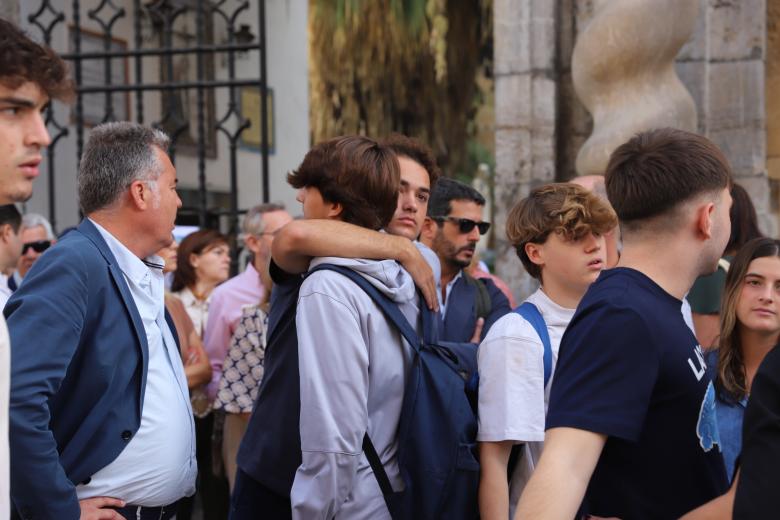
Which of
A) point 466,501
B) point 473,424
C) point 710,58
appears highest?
point 710,58

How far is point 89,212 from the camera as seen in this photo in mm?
2781

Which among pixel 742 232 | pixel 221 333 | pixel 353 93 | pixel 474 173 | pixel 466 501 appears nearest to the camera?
pixel 466 501

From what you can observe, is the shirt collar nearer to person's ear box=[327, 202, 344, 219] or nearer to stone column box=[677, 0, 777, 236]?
person's ear box=[327, 202, 344, 219]

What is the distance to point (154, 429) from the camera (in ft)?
8.59

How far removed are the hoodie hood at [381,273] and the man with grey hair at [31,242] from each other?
148 inches

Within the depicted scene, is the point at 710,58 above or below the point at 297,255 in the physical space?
above

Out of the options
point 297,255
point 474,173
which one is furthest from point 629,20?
point 474,173

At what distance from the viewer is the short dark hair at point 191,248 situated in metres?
5.66

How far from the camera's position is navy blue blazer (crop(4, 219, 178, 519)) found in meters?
2.24

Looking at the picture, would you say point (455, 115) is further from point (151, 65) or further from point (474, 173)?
point (151, 65)

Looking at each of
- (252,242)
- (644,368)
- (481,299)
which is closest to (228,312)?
(252,242)

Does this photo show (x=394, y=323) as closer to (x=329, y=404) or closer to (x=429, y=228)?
(x=329, y=404)

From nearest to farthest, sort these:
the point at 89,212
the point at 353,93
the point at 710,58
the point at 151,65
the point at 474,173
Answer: the point at 89,212, the point at 710,58, the point at 151,65, the point at 353,93, the point at 474,173

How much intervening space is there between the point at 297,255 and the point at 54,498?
0.88 meters
